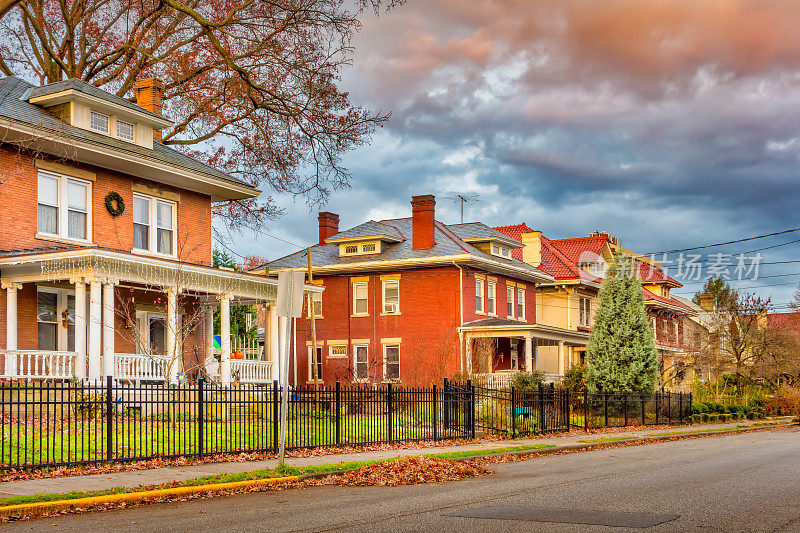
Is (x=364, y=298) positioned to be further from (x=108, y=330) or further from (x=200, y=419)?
(x=200, y=419)

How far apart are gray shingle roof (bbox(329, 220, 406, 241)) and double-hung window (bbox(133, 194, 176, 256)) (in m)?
15.1

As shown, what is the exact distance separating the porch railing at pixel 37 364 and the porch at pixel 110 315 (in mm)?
28

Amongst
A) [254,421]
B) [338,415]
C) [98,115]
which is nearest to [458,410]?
[338,415]

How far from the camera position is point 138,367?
2506 cm

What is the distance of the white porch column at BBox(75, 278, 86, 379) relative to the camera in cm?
2305

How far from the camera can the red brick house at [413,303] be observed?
39906 mm

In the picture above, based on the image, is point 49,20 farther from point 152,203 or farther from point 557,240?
point 557,240

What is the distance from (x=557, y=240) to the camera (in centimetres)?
5575

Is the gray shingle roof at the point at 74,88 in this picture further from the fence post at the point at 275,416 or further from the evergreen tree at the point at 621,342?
the evergreen tree at the point at 621,342

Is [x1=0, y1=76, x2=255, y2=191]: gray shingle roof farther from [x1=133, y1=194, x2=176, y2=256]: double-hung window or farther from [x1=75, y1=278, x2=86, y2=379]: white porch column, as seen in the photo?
[x1=75, y1=278, x2=86, y2=379]: white porch column

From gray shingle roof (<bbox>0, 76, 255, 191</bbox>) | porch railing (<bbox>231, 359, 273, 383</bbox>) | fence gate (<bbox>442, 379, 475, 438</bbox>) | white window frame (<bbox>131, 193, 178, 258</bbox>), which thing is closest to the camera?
fence gate (<bbox>442, 379, 475, 438</bbox>)

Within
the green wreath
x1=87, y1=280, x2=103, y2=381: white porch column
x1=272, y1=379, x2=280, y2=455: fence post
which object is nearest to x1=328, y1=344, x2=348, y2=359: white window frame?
the green wreath

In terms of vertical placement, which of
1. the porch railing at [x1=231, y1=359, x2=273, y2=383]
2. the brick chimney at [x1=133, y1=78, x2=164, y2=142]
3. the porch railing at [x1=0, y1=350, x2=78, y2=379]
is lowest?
the porch railing at [x1=231, y1=359, x2=273, y2=383]

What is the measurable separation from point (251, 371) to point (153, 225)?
5714mm
